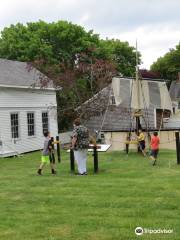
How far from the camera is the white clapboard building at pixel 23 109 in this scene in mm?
27812

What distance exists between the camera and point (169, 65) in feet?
233

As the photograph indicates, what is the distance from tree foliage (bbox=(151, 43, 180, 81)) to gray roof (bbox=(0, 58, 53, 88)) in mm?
39149

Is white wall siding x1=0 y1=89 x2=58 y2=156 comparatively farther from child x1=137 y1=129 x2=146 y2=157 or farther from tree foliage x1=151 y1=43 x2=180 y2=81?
Result: tree foliage x1=151 y1=43 x2=180 y2=81

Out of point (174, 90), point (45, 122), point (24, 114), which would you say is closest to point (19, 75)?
point (24, 114)

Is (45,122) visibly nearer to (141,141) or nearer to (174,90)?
(141,141)

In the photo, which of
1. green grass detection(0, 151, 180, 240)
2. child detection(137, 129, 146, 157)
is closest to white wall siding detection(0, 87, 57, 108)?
child detection(137, 129, 146, 157)

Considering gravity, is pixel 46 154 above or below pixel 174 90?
below

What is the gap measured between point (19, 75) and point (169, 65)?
42.9 m

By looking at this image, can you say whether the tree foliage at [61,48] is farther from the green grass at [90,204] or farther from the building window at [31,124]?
the green grass at [90,204]

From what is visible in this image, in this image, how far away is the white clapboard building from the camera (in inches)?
1095

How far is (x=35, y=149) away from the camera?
30812 mm

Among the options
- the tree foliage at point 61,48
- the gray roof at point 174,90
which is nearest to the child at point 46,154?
the tree foliage at point 61,48

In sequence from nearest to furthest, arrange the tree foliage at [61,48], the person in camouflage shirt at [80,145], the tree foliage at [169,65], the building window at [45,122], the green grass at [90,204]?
1. the green grass at [90,204]
2. the person in camouflage shirt at [80,145]
3. the building window at [45,122]
4. the tree foliage at [61,48]
5. the tree foliage at [169,65]

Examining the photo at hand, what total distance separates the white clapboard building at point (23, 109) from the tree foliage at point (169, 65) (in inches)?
1553
